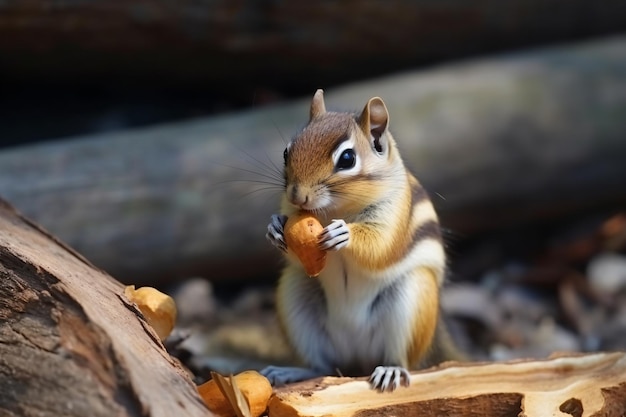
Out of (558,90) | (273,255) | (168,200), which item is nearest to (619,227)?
(558,90)

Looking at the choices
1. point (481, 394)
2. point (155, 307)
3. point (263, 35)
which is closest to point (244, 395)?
point (155, 307)

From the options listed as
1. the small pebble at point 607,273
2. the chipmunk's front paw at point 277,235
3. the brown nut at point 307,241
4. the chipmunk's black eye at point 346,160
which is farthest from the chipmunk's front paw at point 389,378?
the small pebble at point 607,273

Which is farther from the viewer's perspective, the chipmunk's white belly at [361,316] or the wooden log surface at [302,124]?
the wooden log surface at [302,124]

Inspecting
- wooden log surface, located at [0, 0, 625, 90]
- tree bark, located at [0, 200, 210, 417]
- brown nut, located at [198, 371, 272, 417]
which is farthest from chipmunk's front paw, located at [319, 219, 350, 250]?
wooden log surface, located at [0, 0, 625, 90]

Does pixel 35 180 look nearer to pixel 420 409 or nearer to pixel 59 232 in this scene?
pixel 59 232

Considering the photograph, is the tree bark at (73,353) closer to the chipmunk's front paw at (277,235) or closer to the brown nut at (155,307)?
the brown nut at (155,307)

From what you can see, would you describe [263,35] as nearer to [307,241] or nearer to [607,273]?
[607,273]
